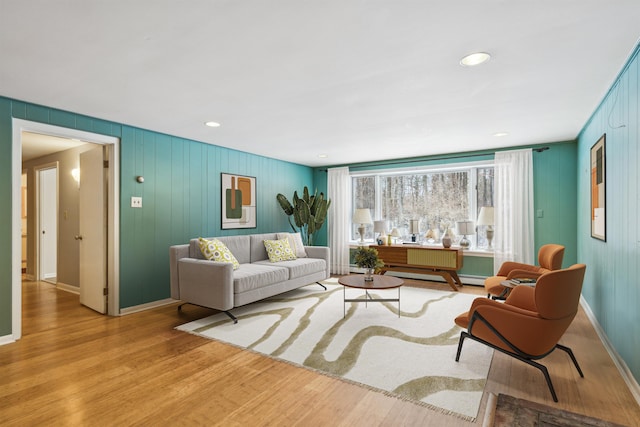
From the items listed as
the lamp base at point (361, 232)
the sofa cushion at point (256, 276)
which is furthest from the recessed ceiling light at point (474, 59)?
the lamp base at point (361, 232)

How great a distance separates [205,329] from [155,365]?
0.83 m

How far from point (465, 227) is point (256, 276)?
3452 mm

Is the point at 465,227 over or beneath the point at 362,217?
beneath

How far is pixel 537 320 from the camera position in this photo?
7.36 feet

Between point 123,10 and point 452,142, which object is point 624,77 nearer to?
point 452,142

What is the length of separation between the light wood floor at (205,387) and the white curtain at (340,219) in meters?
3.98

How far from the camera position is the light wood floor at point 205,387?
2.01 metres

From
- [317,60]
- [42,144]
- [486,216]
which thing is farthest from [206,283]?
[486,216]

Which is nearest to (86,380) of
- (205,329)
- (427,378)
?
(205,329)

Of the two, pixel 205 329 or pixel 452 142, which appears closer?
pixel 205 329

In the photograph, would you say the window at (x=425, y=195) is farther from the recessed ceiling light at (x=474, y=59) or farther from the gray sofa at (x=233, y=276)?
the recessed ceiling light at (x=474, y=59)

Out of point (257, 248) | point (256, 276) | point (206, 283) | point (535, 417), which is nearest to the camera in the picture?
point (535, 417)

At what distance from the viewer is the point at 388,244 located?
6.10m

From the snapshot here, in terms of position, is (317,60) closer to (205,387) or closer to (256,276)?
(205,387)
